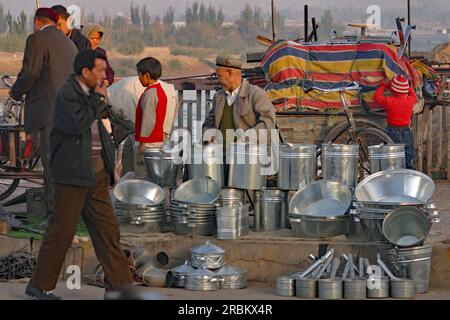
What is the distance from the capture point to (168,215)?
12.1 m

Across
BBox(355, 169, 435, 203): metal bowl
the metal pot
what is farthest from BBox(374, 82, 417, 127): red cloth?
the metal pot

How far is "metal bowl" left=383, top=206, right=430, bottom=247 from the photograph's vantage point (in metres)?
10.9

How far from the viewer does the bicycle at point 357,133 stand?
1534 centimetres

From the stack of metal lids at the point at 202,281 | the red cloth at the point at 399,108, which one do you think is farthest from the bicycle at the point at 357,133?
the stack of metal lids at the point at 202,281

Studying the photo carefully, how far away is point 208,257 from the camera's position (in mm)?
11078

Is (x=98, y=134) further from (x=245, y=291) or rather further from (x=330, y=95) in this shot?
(x=330, y=95)

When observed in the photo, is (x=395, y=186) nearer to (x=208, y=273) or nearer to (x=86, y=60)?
(x=208, y=273)

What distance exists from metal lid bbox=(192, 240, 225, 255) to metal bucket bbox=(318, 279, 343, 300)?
A: 3.29 feet

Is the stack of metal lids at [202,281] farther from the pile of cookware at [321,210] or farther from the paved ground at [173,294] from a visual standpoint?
the pile of cookware at [321,210]

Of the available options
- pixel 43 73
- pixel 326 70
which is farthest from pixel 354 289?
pixel 326 70

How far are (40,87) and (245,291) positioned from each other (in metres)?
2.59

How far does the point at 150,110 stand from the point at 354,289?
3181 mm

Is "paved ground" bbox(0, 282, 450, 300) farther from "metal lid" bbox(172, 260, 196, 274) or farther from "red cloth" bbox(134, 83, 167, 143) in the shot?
"red cloth" bbox(134, 83, 167, 143)

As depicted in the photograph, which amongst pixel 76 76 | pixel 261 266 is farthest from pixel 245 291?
pixel 76 76
